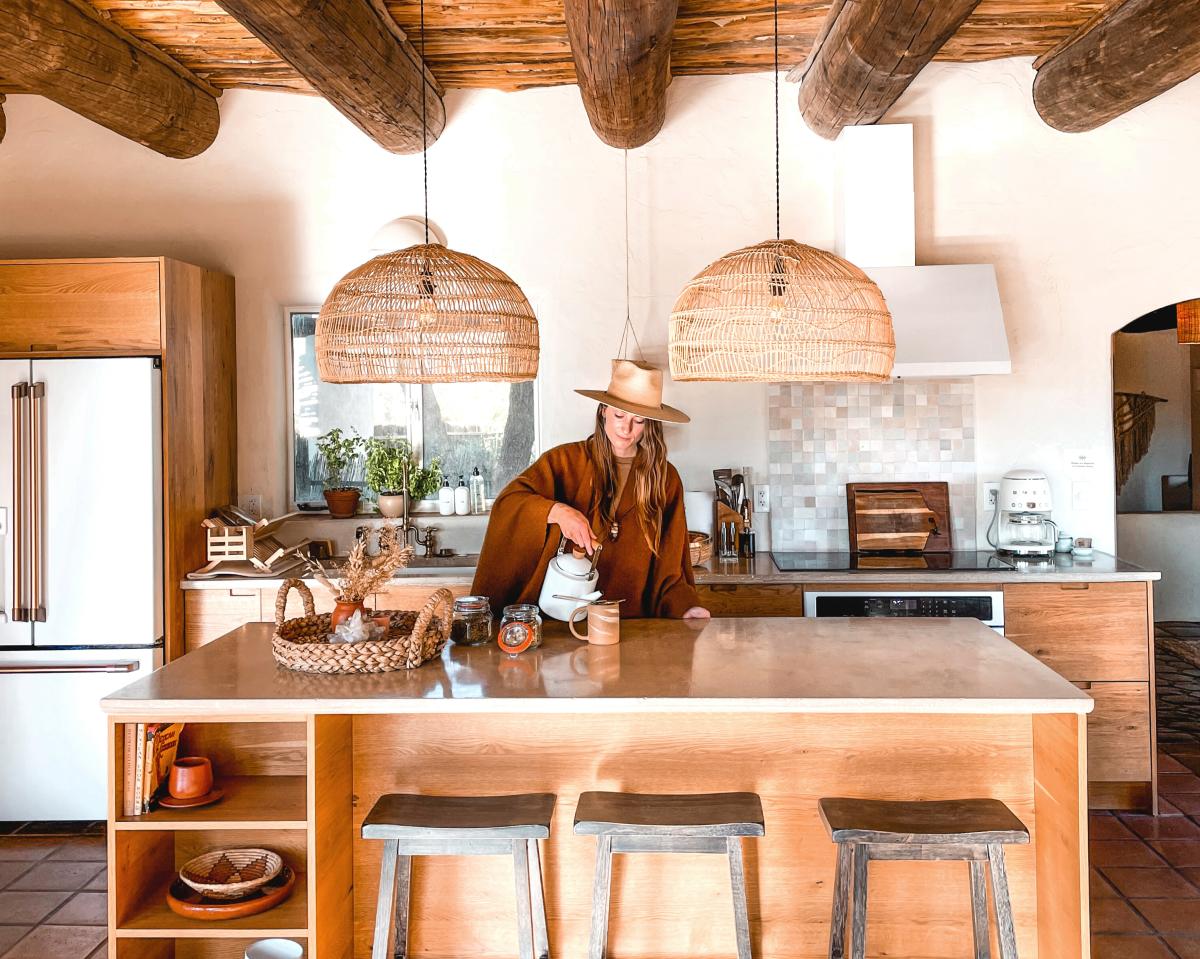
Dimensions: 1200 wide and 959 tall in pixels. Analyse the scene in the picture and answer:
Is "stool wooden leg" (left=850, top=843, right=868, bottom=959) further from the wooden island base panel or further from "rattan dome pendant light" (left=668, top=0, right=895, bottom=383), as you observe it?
"rattan dome pendant light" (left=668, top=0, right=895, bottom=383)

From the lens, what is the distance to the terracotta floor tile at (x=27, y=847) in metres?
3.75

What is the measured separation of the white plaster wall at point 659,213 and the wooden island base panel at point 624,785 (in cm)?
217

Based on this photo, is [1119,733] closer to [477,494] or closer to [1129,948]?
[1129,948]

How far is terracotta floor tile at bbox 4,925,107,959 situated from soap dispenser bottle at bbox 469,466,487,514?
2.22 meters

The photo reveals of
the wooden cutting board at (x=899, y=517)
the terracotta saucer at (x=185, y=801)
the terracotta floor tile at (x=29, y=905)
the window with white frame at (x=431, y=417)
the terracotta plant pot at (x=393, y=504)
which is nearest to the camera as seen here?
the terracotta saucer at (x=185, y=801)

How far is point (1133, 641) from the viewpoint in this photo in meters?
4.00

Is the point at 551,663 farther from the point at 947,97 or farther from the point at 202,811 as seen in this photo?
the point at 947,97

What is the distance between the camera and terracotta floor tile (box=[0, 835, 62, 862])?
375 cm

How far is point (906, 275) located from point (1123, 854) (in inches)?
91.7

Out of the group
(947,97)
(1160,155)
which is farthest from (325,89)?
(1160,155)

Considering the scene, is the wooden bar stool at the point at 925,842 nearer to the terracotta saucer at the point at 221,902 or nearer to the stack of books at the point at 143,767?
the terracotta saucer at the point at 221,902

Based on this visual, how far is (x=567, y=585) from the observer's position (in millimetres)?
2932

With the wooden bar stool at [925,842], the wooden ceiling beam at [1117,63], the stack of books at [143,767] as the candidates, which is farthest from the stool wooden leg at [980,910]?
the wooden ceiling beam at [1117,63]

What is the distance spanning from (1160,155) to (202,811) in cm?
453
